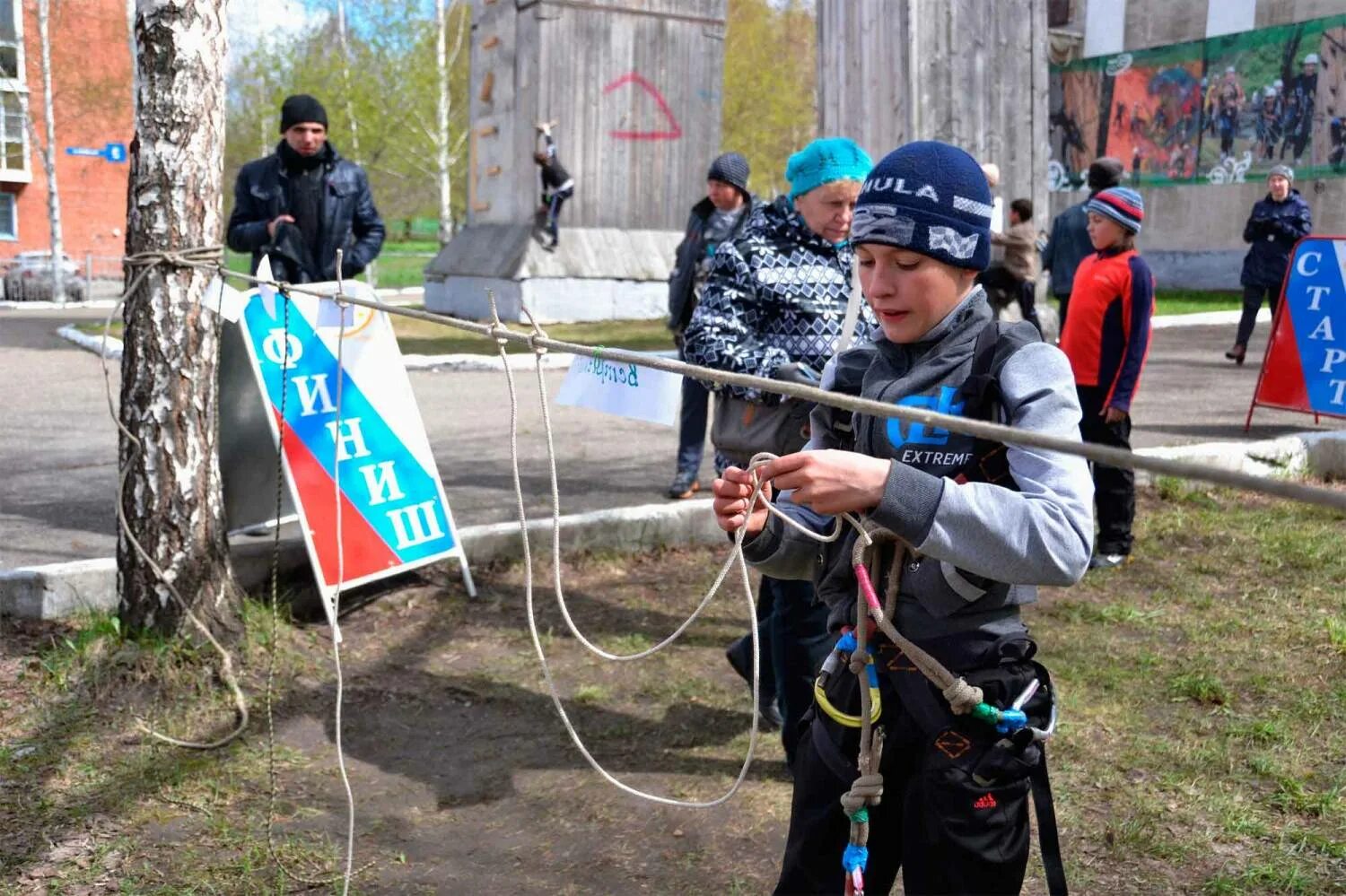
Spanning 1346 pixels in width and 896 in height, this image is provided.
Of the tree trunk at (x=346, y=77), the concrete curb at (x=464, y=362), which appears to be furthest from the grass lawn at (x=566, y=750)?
the tree trunk at (x=346, y=77)

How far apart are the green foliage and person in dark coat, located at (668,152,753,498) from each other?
33.6 m

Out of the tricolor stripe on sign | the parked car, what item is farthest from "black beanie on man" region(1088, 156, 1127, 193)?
the parked car

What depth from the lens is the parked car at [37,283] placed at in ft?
87.2

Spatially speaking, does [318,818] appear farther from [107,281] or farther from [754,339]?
[107,281]

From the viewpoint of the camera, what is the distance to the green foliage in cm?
4166

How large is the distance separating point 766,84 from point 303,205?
37.0 meters

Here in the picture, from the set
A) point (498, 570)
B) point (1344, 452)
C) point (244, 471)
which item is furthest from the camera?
point (1344, 452)

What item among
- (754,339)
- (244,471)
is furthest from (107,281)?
(754,339)

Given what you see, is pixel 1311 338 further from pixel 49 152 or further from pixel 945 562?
pixel 49 152

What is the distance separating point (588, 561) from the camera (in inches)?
233

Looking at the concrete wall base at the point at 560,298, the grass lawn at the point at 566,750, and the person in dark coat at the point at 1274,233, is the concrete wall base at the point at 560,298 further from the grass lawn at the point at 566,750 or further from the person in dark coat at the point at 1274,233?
the grass lawn at the point at 566,750

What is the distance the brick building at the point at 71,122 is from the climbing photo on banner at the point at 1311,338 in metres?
23.1

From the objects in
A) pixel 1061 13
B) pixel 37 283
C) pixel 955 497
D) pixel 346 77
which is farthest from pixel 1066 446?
pixel 346 77

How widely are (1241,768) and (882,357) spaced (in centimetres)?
244
